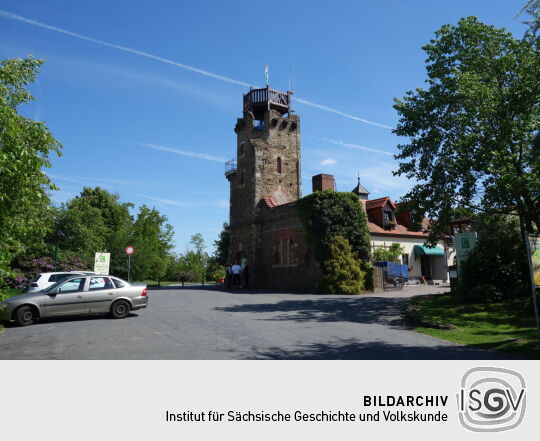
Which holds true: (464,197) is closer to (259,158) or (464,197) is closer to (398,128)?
(398,128)

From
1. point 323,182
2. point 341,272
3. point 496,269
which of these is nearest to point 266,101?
point 323,182

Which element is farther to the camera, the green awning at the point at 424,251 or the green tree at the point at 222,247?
the green tree at the point at 222,247

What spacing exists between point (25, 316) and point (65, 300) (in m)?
1.13

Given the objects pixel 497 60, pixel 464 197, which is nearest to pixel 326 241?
pixel 464 197

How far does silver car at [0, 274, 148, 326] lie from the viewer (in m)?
11.6

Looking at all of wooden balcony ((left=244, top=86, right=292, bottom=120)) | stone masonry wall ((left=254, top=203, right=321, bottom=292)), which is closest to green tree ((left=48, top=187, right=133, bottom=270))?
stone masonry wall ((left=254, top=203, right=321, bottom=292))

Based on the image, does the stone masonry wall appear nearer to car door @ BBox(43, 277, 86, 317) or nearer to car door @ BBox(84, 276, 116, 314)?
car door @ BBox(84, 276, 116, 314)

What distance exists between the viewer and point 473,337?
31.4 feet

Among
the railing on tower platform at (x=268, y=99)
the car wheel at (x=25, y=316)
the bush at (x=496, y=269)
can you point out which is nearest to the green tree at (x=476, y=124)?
the bush at (x=496, y=269)

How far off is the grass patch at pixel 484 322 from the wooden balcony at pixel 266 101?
889 inches

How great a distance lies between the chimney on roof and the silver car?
60.7ft

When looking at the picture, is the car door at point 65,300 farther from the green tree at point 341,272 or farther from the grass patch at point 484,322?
the green tree at point 341,272

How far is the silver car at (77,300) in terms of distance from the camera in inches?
456

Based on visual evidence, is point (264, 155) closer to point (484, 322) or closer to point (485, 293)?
point (485, 293)
